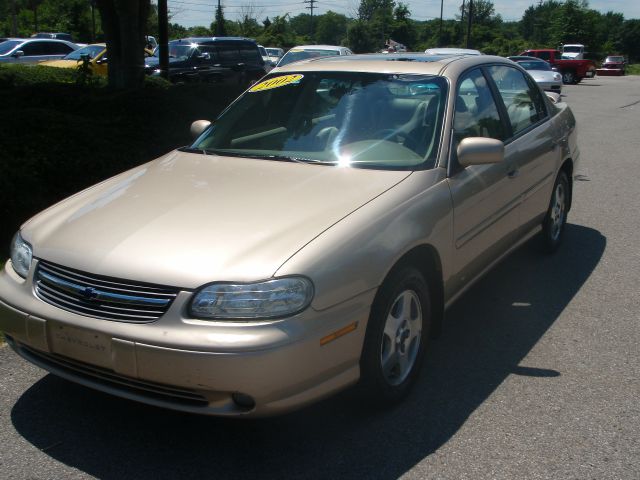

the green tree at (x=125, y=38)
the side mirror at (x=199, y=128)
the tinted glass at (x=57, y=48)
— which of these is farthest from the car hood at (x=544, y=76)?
the side mirror at (x=199, y=128)

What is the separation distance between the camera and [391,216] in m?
3.59

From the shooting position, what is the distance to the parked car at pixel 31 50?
24.8 metres

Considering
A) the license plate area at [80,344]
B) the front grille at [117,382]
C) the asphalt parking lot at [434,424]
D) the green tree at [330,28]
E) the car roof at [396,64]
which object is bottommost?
the asphalt parking lot at [434,424]

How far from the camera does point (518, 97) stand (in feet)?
18.4

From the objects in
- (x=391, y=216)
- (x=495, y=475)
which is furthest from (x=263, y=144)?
(x=495, y=475)

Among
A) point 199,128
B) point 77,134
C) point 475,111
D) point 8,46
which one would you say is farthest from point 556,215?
point 8,46

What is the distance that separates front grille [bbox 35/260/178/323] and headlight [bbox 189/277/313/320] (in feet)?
0.42

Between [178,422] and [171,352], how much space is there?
77 cm

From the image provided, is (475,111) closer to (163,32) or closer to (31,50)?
(163,32)

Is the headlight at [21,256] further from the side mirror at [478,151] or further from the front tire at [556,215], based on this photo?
the front tire at [556,215]

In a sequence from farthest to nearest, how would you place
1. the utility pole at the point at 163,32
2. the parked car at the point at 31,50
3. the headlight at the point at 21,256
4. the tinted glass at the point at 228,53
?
the parked car at the point at 31,50 < the tinted glass at the point at 228,53 < the utility pole at the point at 163,32 < the headlight at the point at 21,256

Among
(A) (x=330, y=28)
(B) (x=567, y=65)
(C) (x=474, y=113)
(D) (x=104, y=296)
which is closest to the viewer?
(D) (x=104, y=296)

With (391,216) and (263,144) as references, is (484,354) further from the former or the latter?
(263,144)

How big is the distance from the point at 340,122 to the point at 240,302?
1733 millimetres
